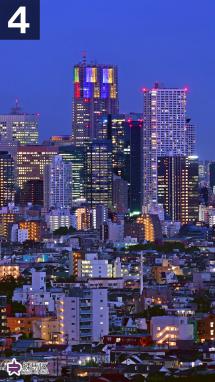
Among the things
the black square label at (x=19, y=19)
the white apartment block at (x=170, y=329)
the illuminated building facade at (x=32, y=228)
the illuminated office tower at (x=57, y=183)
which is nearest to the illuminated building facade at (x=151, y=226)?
the illuminated building facade at (x=32, y=228)

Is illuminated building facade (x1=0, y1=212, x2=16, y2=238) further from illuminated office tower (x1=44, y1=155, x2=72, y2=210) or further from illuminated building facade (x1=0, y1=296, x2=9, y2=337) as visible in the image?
illuminated building facade (x1=0, y1=296, x2=9, y2=337)

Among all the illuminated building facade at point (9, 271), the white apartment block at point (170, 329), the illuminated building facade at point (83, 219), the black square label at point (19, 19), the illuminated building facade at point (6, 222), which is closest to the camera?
the black square label at point (19, 19)

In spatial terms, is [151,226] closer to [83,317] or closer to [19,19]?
[83,317]

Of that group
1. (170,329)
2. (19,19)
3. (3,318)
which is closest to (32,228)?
(3,318)

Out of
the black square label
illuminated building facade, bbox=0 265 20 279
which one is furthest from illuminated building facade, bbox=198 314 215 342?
the black square label

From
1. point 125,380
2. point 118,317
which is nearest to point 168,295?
point 118,317

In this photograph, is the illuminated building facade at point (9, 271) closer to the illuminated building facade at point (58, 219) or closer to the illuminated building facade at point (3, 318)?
the illuminated building facade at point (3, 318)
